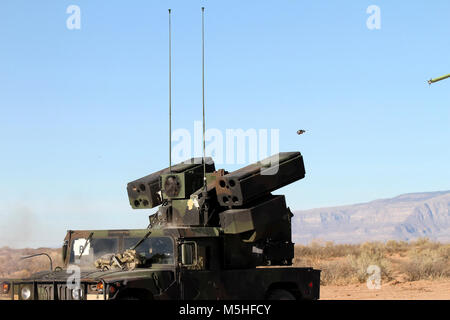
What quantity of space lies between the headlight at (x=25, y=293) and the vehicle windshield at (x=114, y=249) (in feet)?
2.92

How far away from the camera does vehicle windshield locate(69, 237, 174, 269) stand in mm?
12719

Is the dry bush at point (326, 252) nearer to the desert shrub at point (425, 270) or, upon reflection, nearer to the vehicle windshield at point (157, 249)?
the desert shrub at point (425, 270)

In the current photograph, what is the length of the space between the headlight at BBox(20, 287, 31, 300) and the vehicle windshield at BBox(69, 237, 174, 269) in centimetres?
89

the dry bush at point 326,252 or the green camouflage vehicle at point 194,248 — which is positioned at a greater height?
the green camouflage vehicle at point 194,248

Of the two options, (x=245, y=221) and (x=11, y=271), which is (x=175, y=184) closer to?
(x=245, y=221)

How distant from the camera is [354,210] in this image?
618ft

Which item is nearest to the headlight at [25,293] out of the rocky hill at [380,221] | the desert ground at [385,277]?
the desert ground at [385,277]

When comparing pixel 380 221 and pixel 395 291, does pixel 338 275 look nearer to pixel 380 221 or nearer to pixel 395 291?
pixel 395 291

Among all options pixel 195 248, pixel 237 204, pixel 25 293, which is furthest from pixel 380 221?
pixel 25 293

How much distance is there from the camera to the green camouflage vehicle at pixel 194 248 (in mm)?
12375

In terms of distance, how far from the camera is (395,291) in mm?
23594

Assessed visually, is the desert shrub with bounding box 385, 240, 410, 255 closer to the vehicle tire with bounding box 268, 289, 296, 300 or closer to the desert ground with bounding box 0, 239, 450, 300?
the desert ground with bounding box 0, 239, 450, 300

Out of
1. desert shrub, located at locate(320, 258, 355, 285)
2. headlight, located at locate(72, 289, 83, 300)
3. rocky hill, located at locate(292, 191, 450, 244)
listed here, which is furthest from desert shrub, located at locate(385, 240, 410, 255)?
rocky hill, located at locate(292, 191, 450, 244)

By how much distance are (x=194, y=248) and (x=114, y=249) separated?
1279mm
